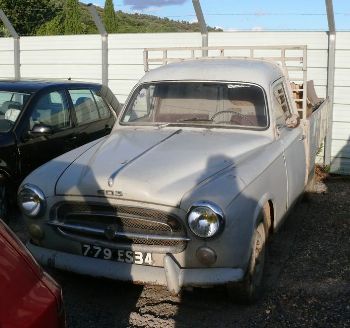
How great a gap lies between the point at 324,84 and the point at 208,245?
614 cm

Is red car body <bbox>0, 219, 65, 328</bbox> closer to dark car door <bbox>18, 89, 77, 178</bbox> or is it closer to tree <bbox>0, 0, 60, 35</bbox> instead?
dark car door <bbox>18, 89, 77, 178</bbox>

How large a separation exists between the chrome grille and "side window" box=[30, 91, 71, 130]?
2384 mm

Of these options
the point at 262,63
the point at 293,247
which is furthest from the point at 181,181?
the point at 262,63

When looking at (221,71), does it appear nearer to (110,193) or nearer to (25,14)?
(110,193)

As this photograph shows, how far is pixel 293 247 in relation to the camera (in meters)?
5.45

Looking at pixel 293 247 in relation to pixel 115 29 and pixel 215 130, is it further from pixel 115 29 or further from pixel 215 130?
pixel 115 29

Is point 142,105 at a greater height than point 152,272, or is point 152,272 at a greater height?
point 142,105

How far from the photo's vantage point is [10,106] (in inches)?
248

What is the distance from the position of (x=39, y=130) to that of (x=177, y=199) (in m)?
2.75

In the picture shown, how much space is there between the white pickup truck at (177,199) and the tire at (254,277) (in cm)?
1

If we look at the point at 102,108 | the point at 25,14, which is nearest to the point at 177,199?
the point at 102,108

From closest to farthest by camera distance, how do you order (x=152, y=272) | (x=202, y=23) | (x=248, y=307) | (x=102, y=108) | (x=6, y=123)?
(x=152, y=272), (x=248, y=307), (x=6, y=123), (x=102, y=108), (x=202, y=23)

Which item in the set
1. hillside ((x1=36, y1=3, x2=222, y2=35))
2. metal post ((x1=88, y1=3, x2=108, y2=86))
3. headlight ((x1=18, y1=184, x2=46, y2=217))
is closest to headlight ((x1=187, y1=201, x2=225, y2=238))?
headlight ((x1=18, y1=184, x2=46, y2=217))

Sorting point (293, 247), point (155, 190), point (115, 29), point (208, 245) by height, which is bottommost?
point (293, 247)
